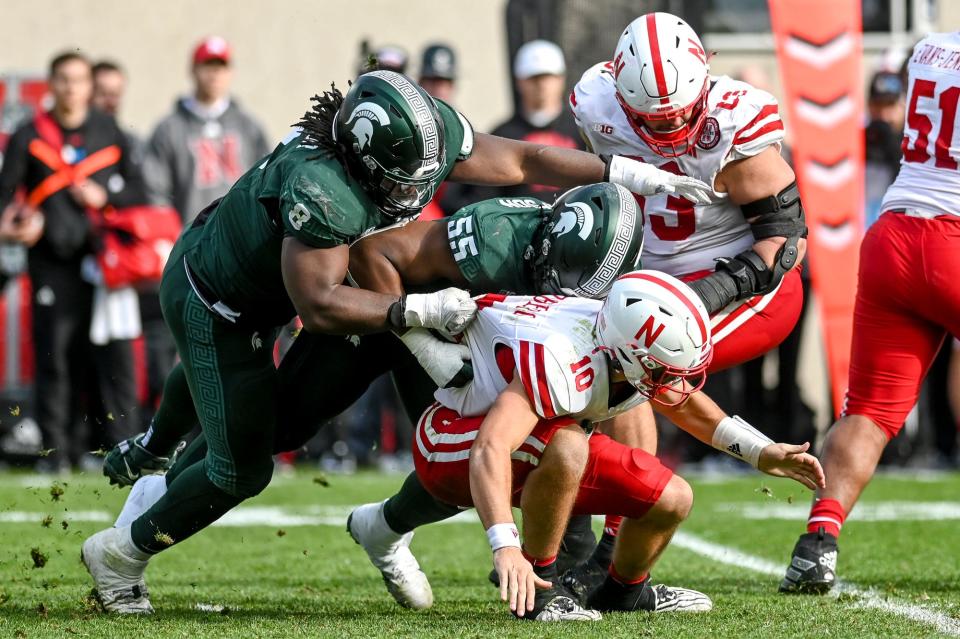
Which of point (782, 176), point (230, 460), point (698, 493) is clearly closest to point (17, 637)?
point (230, 460)

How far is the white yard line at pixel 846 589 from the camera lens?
13.3ft

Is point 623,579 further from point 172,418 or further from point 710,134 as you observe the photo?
point 172,418

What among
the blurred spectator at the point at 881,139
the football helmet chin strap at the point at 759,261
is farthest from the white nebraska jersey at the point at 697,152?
the blurred spectator at the point at 881,139

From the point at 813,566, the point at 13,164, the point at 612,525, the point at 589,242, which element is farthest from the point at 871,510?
the point at 13,164

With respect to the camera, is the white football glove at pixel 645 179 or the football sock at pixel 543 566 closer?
the football sock at pixel 543 566

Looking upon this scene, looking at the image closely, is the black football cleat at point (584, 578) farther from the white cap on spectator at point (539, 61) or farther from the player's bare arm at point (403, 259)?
the white cap on spectator at point (539, 61)

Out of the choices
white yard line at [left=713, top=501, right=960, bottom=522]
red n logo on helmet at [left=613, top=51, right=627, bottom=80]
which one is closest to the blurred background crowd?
white yard line at [left=713, top=501, right=960, bottom=522]

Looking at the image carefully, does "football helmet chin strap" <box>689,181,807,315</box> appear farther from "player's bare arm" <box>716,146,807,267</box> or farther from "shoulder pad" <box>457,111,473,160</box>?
"shoulder pad" <box>457,111,473,160</box>

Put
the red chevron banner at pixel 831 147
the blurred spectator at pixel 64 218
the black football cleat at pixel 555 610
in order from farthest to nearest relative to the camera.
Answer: the blurred spectator at pixel 64 218, the red chevron banner at pixel 831 147, the black football cleat at pixel 555 610

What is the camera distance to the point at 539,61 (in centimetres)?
851

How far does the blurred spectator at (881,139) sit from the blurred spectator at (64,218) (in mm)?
4318

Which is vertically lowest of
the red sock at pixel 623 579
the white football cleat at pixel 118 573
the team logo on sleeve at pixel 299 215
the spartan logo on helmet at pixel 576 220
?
the red sock at pixel 623 579

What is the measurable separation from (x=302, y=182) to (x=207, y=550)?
2435 mm

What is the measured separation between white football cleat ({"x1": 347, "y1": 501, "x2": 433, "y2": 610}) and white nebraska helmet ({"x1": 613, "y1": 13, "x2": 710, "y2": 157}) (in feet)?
4.88
